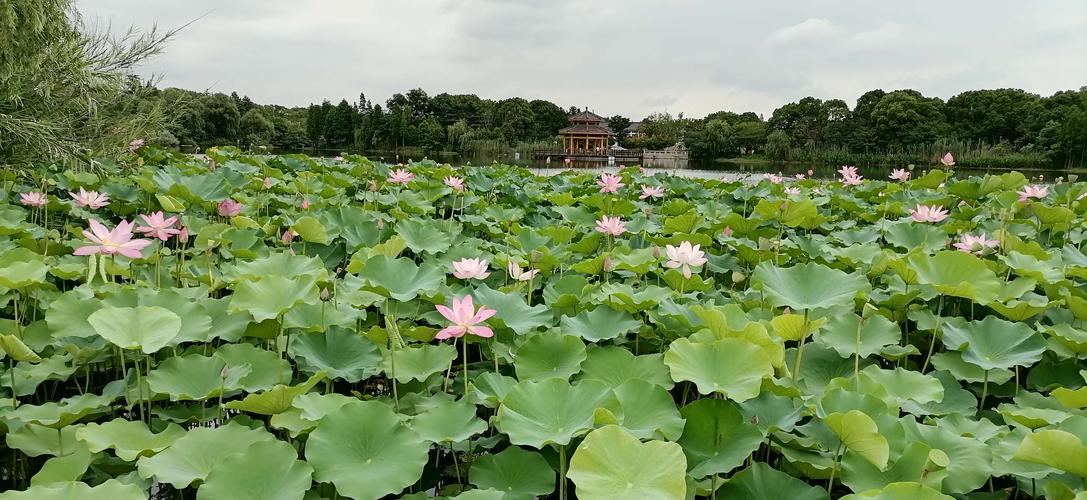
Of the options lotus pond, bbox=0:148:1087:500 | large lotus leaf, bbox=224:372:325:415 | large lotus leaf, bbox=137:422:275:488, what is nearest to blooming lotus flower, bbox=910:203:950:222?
lotus pond, bbox=0:148:1087:500

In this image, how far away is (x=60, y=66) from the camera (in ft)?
16.2

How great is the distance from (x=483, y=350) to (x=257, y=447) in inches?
25.4

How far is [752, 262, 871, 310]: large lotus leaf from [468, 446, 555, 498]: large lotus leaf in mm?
761

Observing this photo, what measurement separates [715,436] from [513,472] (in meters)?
0.34

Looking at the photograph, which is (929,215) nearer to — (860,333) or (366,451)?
(860,333)

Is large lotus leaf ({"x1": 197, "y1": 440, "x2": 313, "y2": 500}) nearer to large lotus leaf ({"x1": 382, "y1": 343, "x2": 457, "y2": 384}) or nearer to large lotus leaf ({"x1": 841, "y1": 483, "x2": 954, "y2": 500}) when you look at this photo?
large lotus leaf ({"x1": 382, "y1": 343, "x2": 457, "y2": 384})

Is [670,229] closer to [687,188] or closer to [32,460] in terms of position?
[687,188]

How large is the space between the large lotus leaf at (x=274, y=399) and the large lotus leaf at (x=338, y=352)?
0.19 m

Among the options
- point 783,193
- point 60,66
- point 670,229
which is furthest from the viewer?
point 60,66

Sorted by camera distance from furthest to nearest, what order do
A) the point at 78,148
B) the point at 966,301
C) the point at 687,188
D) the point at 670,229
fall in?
the point at 78,148 → the point at 687,188 → the point at 670,229 → the point at 966,301

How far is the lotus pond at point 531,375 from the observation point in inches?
38.5

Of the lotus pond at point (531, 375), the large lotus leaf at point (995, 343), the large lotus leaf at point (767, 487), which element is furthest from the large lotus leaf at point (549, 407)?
the large lotus leaf at point (995, 343)

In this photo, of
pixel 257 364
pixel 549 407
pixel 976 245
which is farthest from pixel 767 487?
pixel 976 245

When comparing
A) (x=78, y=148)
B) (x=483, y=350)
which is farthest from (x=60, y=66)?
(x=483, y=350)
